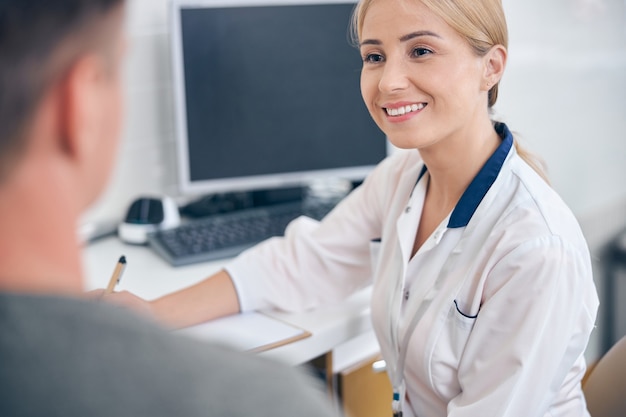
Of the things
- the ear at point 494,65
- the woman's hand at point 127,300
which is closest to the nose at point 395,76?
the ear at point 494,65

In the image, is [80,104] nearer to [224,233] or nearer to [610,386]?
[610,386]

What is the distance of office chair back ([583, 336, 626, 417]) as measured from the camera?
4.11 ft

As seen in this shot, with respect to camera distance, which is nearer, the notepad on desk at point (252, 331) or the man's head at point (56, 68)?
the man's head at point (56, 68)

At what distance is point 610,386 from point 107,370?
1.02m

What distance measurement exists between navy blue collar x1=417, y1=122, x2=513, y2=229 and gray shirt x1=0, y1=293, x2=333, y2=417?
2.59 feet

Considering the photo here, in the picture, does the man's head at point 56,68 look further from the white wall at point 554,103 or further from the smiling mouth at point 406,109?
the white wall at point 554,103

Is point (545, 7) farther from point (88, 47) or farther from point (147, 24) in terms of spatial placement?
point (88, 47)

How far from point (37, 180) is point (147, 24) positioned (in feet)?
4.97

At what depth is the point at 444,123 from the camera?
1259mm

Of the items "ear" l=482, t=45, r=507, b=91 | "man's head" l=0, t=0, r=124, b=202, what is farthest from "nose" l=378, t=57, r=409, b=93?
"man's head" l=0, t=0, r=124, b=202

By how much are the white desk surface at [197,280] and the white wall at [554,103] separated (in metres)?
0.22

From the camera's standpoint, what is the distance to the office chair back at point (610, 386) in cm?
125

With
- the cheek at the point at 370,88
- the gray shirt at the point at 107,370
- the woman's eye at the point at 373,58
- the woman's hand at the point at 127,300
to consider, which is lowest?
the woman's hand at the point at 127,300

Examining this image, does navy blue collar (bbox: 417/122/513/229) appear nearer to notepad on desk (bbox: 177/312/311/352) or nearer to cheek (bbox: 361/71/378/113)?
cheek (bbox: 361/71/378/113)
